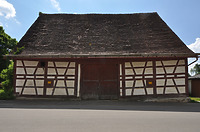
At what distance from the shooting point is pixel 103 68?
8859 millimetres

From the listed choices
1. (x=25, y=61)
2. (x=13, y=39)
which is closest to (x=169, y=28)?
(x=25, y=61)

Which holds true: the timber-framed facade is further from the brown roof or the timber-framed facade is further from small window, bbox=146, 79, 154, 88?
the brown roof

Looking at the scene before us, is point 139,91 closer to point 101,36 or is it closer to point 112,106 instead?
point 112,106

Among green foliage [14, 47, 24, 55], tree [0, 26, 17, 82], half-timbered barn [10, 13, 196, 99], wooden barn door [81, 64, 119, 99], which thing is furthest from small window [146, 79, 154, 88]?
tree [0, 26, 17, 82]

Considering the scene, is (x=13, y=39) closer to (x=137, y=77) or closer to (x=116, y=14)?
(x=116, y=14)

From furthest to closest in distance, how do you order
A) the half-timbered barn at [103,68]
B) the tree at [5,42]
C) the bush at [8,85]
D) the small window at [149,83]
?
the tree at [5,42], the bush at [8,85], the small window at [149,83], the half-timbered barn at [103,68]

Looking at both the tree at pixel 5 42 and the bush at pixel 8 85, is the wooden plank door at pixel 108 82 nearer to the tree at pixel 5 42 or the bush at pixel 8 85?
the bush at pixel 8 85

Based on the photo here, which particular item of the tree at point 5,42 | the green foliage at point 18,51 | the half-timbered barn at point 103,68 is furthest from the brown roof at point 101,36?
the tree at point 5,42

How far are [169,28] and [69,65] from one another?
7314 mm

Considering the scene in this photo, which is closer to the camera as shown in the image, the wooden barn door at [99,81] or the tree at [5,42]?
the wooden barn door at [99,81]

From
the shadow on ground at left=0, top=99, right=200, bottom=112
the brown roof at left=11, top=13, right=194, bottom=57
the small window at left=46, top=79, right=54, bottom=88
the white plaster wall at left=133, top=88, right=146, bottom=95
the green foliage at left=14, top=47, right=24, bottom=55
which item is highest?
the brown roof at left=11, top=13, right=194, bottom=57

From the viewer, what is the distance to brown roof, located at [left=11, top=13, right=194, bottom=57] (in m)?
8.61

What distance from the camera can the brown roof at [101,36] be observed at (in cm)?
861

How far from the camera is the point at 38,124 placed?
3.71 m
